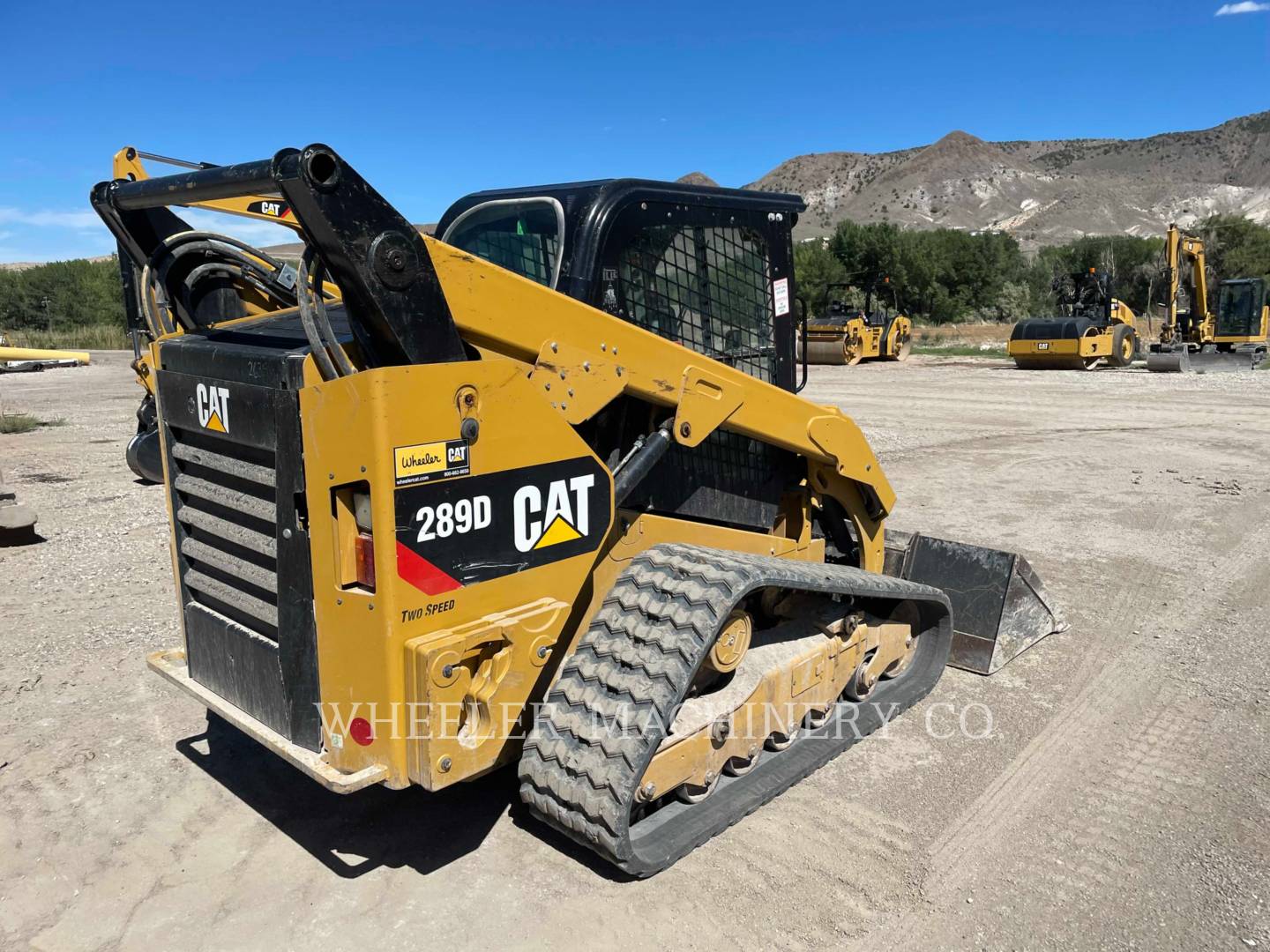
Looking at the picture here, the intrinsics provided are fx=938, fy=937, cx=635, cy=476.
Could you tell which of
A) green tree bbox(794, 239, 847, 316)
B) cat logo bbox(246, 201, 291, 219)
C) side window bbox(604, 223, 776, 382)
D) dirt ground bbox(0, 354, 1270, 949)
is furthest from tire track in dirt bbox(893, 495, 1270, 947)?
green tree bbox(794, 239, 847, 316)

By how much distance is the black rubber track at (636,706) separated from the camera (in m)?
2.86

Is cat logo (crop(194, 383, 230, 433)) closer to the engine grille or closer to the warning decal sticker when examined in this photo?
the engine grille

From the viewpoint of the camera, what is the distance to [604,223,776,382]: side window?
368 cm

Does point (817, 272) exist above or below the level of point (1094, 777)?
above

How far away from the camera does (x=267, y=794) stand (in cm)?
376

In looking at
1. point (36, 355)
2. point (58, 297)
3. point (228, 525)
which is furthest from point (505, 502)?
point (58, 297)

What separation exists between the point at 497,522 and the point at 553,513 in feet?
0.73

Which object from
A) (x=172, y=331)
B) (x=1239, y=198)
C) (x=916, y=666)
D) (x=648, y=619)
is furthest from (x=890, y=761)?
(x=1239, y=198)

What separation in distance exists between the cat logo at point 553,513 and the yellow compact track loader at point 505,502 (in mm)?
12

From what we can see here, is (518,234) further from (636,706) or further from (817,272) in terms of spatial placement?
(817,272)

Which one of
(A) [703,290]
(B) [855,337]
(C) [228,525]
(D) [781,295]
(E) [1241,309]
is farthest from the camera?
(B) [855,337]

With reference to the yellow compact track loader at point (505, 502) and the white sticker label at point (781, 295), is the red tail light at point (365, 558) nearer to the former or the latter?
the yellow compact track loader at point (505, 502)

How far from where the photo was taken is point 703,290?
403cm

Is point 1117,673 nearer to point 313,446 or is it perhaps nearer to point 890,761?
point 890,761
